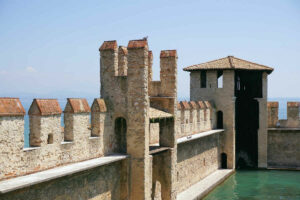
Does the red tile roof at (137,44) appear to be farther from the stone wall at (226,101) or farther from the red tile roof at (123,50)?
the stone wall at (226,101)

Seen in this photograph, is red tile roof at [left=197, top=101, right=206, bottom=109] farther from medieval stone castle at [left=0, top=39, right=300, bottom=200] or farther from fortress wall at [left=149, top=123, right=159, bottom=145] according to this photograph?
fortress wall at [left=149, top=123, right=159, bottom=145]

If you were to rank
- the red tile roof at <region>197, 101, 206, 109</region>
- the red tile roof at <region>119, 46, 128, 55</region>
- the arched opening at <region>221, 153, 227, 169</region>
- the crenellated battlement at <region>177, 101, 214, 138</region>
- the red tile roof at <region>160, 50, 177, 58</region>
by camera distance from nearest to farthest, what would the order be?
1. the red tile roof at <region>119, 46, 128, 55</region>
2. the red tile roof at <region>160, 50, 177, 58</region>
3. the crenellated battlement at <region>177, 101, 214, 138</region>
4. the red tile roof at <region>197, 101, 206, 109</region>
5. the arched opening at <region>221, 153, 227, 169</region>

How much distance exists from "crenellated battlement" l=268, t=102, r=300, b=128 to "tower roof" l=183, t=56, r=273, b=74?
2.38 m

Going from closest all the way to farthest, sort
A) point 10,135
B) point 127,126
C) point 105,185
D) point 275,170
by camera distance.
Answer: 1. point 10,135
2. point 105,185
3. point 127,126
4. point 275,170

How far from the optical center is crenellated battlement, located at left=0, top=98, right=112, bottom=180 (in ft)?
24.4

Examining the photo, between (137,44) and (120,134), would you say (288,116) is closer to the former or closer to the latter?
(120,134)

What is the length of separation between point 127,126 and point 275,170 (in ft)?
52.7

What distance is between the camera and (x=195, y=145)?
18.4m

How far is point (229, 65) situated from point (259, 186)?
24.0 feet

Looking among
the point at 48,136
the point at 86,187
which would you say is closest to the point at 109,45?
the point at 48,136

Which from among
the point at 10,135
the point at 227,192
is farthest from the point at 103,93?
the point at 227,192

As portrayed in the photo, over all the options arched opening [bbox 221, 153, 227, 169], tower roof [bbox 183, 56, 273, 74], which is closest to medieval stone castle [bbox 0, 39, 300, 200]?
arched opening [bbox 221, 153, 227, 169]

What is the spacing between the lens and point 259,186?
1983cm

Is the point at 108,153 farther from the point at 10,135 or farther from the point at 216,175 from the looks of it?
the point at 216,175
